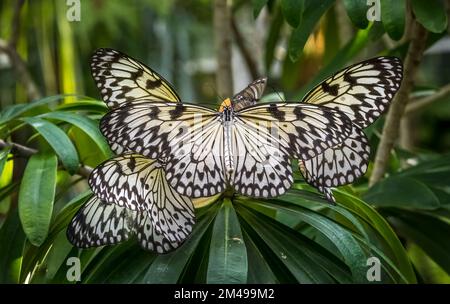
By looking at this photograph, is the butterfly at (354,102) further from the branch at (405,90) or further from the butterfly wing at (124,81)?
the branch at (405,90)

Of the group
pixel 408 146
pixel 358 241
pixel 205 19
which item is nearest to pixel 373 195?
pixel 358 241

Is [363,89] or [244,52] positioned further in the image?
[244,52]

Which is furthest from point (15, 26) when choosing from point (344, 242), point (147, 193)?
point (344, 242)

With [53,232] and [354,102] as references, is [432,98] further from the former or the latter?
[53,232]

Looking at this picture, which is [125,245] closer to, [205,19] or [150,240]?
[150,240]

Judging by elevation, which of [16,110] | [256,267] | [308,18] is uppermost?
[308,18]

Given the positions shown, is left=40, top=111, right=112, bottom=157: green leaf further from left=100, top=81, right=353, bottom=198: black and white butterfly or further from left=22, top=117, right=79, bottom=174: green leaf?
left=100, top=81, right=353, bottom=198: black and white butterfly

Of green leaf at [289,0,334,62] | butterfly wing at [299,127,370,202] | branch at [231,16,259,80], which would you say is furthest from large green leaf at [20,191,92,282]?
branch at [231,16,259,80]

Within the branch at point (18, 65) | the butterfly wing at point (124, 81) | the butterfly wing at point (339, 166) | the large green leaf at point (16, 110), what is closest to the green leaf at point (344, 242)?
the butterfly wing at point (339, 166)
